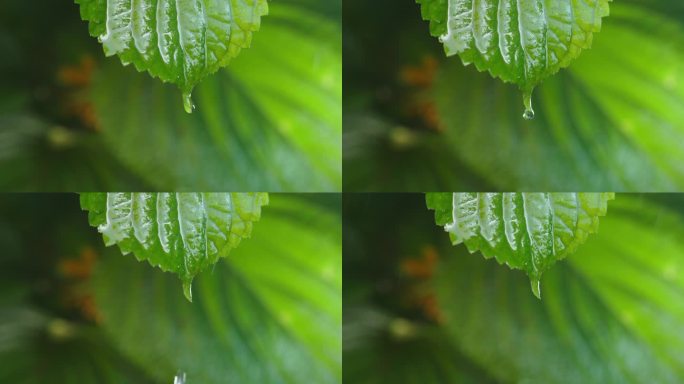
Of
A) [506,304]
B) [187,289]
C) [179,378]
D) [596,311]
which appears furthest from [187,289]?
[596,311]

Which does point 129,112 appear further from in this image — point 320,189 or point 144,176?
point 320,189

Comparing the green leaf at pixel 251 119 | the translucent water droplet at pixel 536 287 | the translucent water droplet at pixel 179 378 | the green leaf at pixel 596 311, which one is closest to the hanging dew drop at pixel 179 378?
the translucent water droplet at pixel 179 378

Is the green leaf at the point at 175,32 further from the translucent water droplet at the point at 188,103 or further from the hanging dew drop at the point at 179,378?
the hanging dew drop at the point at 179,378

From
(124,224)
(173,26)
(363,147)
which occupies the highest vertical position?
(173,26)

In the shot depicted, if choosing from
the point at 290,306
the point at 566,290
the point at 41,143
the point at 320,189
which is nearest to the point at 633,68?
the point at 566,290

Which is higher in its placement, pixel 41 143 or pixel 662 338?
pixel 41 143

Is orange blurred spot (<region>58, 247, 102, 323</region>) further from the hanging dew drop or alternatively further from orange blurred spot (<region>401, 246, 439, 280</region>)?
orange blurred spot (<region>401, 246, 439, 280</region>)

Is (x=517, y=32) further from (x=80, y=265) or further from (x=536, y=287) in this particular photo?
(x=80, y=265)
